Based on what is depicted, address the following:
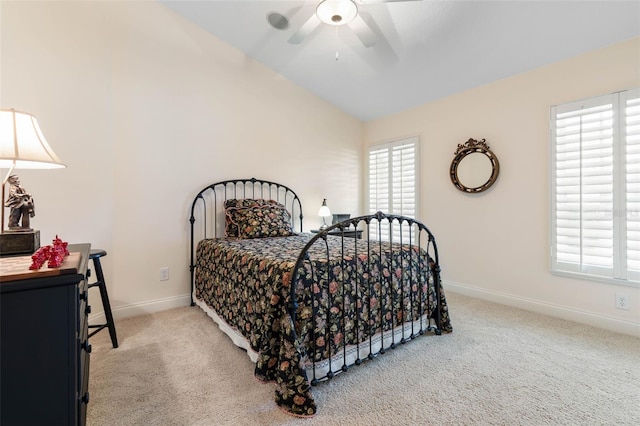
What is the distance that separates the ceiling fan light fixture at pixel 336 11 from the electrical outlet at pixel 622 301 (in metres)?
3.13

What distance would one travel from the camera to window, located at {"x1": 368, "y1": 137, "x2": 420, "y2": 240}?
13.1 ft

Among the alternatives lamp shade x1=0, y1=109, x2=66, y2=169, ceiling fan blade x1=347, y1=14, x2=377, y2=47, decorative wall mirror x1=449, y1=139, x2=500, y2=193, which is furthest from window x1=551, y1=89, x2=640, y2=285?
lamp shade x1=0, y1=109, x2=66, y2=169

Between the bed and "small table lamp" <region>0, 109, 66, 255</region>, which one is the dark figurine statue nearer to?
"small table lamp" <region>0, 109, 66, 255</region>

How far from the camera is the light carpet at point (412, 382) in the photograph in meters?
1.48

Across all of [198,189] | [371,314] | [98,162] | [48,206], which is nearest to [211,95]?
[198,189]

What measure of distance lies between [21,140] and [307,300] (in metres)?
1.48

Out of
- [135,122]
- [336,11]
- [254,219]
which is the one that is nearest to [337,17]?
[336,11]

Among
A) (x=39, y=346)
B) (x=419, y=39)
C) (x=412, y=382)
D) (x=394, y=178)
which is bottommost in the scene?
(x=412, y=382)

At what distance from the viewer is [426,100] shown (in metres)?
3.78

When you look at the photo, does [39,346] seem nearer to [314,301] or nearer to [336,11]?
[314,301]

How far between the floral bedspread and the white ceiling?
2023 millimetres

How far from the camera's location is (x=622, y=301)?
2.41m

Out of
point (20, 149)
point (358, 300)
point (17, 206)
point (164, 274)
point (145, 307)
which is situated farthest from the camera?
point (164, 274)

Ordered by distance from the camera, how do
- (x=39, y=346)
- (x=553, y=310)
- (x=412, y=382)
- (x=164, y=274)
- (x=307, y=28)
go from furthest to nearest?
(x=164, y=274) < (x=553, y=310) < (x=307, y=28) < (x=412, y=382) < (x=39, y=346)
